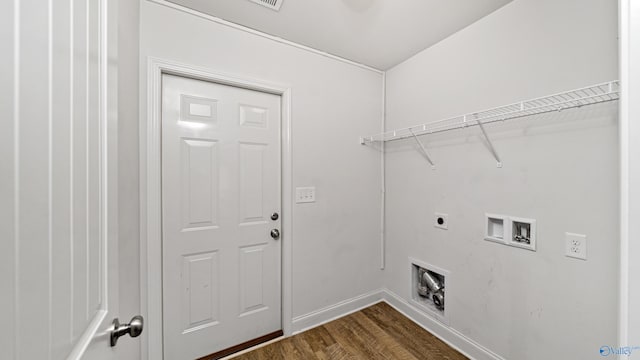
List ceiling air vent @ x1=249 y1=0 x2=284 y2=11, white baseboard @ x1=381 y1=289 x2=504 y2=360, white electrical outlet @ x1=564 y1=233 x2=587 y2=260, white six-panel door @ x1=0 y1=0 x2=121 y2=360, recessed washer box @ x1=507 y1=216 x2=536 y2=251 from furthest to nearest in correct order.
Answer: white baseboard @ x1=381 y1=289 x2=504 y2=360, ceiling air vent @ x1=249 y1=0 x2=284 y2=11, recessed washer box @ x1=507 y1=216 x2=536 y2=251, white electrical outlet @ x1=564 y1=233 x2=587 y2=260, white six-panel door @ x1=0 y1=0 x2=121 y2=360

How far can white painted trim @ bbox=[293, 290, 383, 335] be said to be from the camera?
1.95m

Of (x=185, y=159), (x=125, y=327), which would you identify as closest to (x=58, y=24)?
(x=125, y=327)

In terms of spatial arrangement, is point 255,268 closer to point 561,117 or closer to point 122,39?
point 122,39

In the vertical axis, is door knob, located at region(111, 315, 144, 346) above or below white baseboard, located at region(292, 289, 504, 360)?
above

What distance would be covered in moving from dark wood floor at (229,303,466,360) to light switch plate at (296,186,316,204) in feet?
3.59

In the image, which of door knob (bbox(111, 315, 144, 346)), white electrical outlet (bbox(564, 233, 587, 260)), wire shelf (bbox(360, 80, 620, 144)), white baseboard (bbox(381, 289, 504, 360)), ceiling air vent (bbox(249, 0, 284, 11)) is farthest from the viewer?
white baseboard (bbox(381, 289, 504, 360))

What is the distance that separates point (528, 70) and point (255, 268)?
7.45 feet

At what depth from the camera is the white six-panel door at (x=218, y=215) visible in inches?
61.7

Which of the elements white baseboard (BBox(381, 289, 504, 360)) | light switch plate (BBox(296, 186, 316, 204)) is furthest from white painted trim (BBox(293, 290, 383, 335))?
light switch plate (BBox(296, 186, 316, 204))

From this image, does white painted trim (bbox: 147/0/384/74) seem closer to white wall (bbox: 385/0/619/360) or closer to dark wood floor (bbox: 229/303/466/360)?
white wall (bbox: 385/0/619/360)

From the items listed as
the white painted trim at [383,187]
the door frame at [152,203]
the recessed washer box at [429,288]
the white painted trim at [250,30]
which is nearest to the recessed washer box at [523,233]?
the recessed washer box at [429,288]

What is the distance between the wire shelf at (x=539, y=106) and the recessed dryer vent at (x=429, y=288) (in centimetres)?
114

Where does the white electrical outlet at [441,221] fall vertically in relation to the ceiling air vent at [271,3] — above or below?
below

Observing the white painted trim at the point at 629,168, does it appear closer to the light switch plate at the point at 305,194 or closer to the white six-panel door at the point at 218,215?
the light switch plate at the point at 305,194
